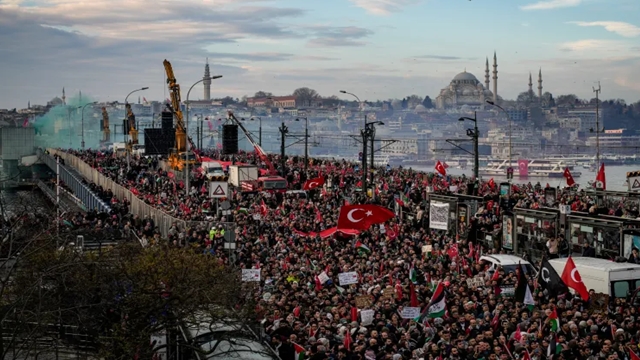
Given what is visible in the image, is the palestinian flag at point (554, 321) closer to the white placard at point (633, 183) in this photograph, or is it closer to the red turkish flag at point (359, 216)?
the red turkish flag at point (359, 216)

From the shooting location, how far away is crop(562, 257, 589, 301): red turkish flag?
16.7 m

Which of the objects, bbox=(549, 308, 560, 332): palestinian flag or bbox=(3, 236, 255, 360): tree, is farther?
bbox=(549, 308, 560, 332): palestinian flag

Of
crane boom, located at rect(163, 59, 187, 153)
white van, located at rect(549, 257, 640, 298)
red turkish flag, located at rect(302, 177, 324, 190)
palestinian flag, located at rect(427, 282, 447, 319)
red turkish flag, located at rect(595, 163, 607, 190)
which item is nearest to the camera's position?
palestinian flag, located at rect(427, 282, 447, 319)

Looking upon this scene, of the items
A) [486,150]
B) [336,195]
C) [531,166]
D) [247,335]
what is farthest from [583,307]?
[486,150]

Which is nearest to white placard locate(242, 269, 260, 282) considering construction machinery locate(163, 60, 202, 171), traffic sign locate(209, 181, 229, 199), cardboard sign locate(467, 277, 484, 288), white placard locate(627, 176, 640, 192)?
cardboard sign locate(467, 277, 484, 288)

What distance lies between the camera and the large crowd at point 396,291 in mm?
14562

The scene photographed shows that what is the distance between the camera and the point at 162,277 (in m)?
16.5

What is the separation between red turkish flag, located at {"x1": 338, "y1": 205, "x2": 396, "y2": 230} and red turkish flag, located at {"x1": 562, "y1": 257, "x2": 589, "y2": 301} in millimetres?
7978

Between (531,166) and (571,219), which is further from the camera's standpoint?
(531,166)

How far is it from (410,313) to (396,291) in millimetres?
1717

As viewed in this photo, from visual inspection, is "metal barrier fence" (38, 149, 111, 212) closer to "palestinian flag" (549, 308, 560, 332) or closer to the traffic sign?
the traffic sign

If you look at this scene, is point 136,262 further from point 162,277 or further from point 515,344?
point 515,344

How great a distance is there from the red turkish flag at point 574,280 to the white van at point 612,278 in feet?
3.81

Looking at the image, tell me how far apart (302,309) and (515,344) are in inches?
195
